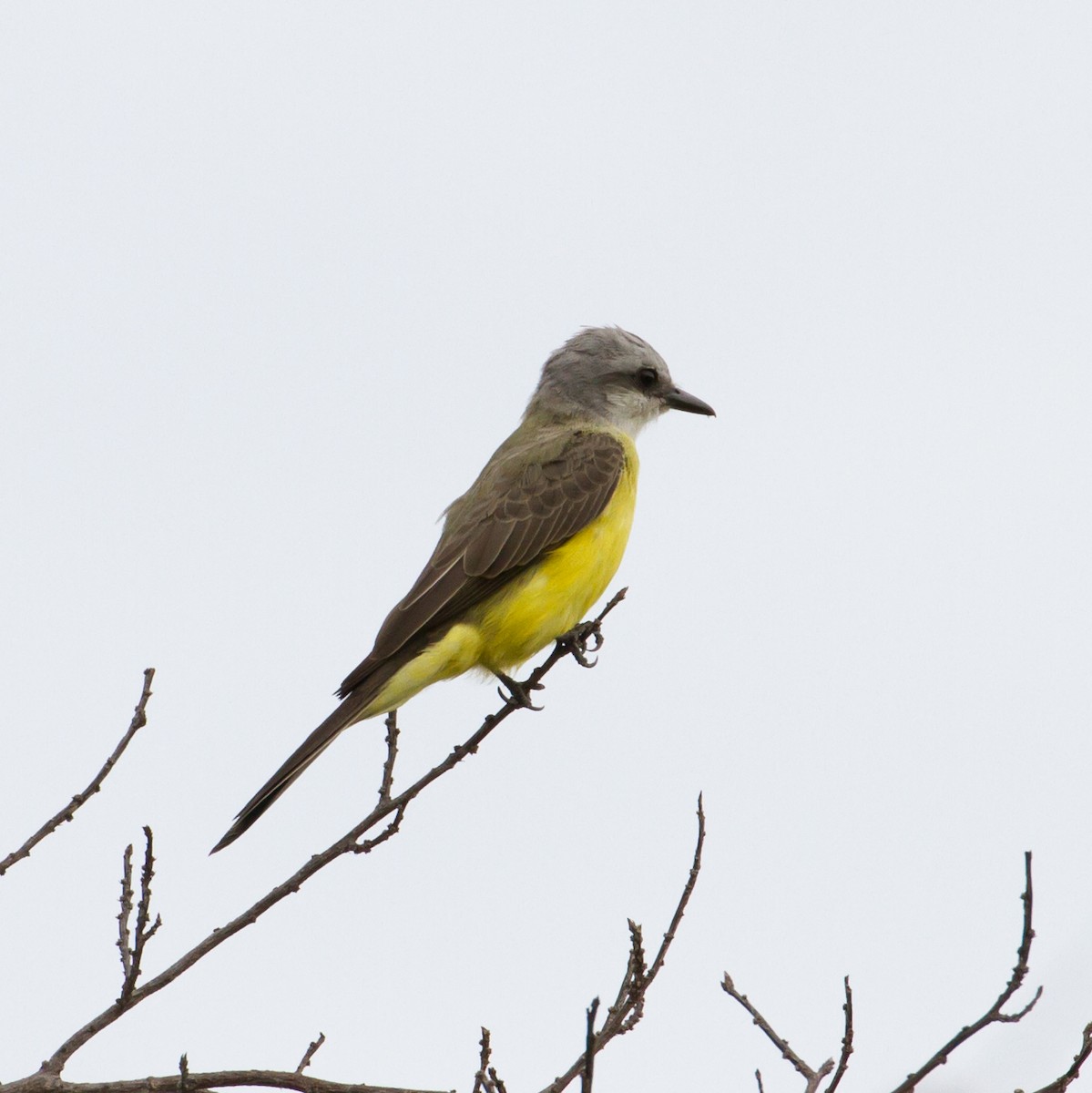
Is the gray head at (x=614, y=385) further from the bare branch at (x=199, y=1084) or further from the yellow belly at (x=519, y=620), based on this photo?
the bare branch at (x=199, y=1084)

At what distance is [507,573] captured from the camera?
25.0ft

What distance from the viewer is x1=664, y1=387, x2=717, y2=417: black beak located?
31.3 feet

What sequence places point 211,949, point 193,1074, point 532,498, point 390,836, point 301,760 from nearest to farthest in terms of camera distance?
point 193,1074
point 211,949
point 390,836
point 301,760
point 532,498

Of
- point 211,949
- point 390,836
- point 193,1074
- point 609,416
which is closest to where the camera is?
point 193,1074

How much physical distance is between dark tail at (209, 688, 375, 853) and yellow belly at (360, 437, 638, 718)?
190mm

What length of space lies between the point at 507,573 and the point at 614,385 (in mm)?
2279

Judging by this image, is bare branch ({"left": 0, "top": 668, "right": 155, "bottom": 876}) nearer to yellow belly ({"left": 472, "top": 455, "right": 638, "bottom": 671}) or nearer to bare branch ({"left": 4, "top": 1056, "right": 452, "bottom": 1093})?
bare branch ({"left": 4, "top": 1056, "right": 452, "bottom": 1093})

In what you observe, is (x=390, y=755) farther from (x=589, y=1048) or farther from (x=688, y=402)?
(x=688, y=402)

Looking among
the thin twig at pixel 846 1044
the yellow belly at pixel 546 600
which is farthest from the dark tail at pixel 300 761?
→ the thin twig at pixel 846 1044

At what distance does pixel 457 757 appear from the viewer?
5.43 metres

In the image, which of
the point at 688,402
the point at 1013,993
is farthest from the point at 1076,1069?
the point at 688,402

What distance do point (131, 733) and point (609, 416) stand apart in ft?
17.0

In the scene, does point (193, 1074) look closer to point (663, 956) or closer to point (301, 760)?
point (663, 956)

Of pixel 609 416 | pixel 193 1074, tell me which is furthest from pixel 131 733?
pixel 609 416
